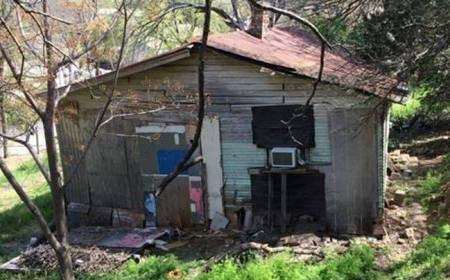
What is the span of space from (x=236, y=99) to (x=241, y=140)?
30.6 inches

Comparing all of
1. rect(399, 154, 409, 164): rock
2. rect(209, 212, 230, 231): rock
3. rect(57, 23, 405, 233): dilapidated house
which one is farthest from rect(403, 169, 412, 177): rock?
rect(209, 212, 230, 231): rock

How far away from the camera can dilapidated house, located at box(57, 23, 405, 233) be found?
1040cm

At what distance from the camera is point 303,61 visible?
11898 mm

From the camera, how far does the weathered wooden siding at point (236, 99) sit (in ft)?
34.4

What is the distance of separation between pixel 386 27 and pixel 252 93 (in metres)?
3.65

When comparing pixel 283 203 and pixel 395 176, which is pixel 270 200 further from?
pixel 395 176

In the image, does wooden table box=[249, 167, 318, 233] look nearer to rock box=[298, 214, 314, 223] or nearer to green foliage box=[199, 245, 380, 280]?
rock box=[298, 214, 314, 223]

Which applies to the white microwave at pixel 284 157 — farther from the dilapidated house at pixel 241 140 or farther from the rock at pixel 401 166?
the rock at pixel 401 166

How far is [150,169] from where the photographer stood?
11.7 meters

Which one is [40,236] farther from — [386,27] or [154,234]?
[386,27]

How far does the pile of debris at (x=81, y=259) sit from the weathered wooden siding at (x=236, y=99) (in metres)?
2.55

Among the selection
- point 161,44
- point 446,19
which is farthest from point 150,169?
point 161,44

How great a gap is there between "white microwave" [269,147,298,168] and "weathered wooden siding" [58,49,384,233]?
0.32 m

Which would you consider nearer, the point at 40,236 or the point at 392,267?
the point at 392,267
